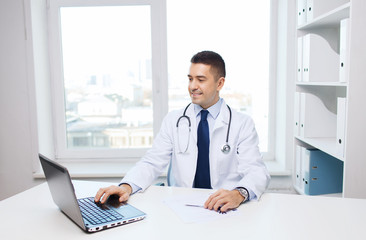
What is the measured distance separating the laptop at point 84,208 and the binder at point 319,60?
4.77ft

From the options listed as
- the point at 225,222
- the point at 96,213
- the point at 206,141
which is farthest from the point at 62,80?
the point at 225,222

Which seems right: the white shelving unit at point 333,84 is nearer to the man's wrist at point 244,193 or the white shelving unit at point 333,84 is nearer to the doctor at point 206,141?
the doctor at point 206,141

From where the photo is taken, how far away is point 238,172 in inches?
65.6

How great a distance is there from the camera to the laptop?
1059 mm

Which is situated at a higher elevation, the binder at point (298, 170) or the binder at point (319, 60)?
the binder at point (319, 60)

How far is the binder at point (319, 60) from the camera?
2.13 metres

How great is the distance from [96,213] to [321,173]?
1.52m

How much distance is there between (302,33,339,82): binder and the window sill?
78cm

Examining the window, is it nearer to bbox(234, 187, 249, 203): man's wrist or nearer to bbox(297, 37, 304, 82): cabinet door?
bbox(297, 37, 304, 82): cabinet door

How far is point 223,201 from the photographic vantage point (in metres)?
1.24

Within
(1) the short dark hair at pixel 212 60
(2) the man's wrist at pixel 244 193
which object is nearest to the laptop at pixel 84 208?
(2) the man's wrist at pixel 244 193

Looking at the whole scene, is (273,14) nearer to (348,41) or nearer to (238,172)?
(348,41)

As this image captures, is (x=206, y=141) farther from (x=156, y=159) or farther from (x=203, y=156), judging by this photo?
(x=156, y=159)

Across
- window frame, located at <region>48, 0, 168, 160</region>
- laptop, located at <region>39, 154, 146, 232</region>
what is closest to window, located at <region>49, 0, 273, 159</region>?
window frame, located at <region>48, 0, 168, 160</region>
